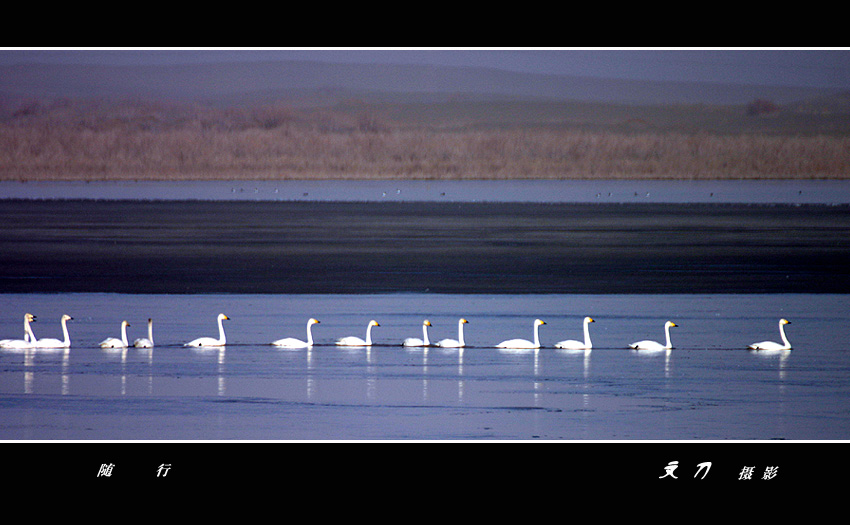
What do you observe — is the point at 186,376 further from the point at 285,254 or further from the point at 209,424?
the point at 285,254

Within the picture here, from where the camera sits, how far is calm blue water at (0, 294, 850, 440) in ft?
34.7

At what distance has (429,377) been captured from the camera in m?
12.8

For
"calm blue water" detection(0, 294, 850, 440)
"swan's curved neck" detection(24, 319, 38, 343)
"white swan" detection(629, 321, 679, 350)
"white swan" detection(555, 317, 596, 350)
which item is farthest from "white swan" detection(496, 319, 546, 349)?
"swan's curved neck" detection(24, 319, 38, 343)

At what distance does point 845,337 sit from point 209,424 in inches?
348

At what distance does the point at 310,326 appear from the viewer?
50.6 ft

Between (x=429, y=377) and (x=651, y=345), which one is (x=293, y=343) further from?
(x=651, y=345)

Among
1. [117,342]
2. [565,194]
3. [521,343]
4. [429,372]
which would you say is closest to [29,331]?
[117,342]

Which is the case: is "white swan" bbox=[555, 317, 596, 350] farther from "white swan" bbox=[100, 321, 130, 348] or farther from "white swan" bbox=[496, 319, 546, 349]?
"white swan" bbox=[100, 321, 130, 348]

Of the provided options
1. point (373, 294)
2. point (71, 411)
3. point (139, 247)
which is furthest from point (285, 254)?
point (71, 411)

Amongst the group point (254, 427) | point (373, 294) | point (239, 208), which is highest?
point (239, 208)

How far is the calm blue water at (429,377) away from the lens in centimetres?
1059

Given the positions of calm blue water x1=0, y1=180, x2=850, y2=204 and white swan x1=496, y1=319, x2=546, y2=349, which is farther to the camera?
calm blue water x1=0, y1=180, x2=850, y2=204

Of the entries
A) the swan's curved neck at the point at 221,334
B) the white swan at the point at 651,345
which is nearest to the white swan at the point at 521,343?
the white swan at the point at 651,345

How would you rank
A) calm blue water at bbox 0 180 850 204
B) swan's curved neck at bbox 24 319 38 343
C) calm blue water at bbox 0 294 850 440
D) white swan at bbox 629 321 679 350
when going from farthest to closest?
calm blue water at bbox 0 180 850 204 < swan's curved neck at bbox 24 319 38 343 < white swan at bbox 629 321 679 350 < calm blue water at bbox 0 294 850 440
